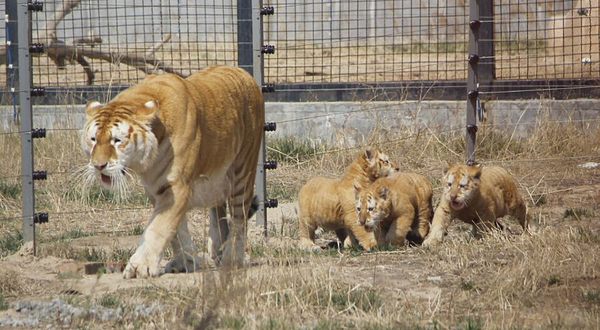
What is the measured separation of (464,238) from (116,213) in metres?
3.46

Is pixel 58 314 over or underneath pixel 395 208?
underneath

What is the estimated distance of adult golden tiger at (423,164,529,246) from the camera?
7629 mm

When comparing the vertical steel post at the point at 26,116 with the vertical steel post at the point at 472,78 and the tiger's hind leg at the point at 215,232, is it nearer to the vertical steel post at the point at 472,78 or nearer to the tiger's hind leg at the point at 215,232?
the tiger's hind leg at the point at 215,232

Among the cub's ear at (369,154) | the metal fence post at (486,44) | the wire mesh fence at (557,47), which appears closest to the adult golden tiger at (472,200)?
the cub's ear at (369,154)

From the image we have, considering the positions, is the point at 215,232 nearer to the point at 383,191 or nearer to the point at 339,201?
the point at 339,201

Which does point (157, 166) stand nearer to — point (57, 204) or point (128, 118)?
point (128, 118)

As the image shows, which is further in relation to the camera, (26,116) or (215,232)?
(26,116)

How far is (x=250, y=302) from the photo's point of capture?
5.16 m

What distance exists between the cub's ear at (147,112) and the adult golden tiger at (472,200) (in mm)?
2778

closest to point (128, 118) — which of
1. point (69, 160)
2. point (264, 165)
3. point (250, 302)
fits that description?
point (250, 302)

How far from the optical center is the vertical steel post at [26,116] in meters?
7.32

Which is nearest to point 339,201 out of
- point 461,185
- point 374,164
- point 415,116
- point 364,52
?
point 374,164

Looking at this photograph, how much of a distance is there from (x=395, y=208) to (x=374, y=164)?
0.75 m

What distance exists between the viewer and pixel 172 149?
605 cm
